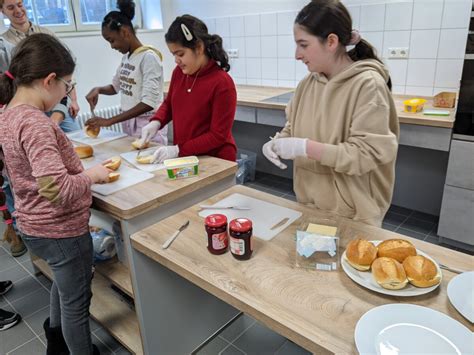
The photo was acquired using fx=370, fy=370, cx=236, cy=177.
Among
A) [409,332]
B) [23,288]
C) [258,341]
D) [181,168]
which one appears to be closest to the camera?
[409,332]

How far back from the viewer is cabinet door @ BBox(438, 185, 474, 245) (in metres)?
2.14

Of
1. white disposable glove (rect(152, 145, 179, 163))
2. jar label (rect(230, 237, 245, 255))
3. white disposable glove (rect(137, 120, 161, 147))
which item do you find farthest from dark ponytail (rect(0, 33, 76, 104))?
jar label (rect(230, 237, 245, 255))

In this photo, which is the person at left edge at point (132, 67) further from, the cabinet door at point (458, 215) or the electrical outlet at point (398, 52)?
the cabinet door at point (458, 215)

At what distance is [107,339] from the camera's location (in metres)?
1.72

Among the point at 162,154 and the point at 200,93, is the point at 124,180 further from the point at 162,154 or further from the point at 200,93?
the point at 200,93

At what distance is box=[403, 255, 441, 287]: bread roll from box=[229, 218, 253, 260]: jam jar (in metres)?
0.37

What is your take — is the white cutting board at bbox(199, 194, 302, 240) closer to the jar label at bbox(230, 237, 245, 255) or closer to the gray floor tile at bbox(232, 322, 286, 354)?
the jar label at bbox(230, 237, 245, 255)

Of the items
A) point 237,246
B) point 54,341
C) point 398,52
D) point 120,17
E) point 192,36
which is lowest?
point 54,341

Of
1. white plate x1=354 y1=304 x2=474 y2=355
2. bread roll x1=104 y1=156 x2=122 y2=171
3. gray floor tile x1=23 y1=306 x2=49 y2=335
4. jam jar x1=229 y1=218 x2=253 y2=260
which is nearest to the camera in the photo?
white plate x1=354 y1=304 x2=474 y2=355

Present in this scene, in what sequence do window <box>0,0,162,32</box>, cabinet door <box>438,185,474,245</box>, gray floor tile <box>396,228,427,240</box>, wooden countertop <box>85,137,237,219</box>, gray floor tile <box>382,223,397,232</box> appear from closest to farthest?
wooden countertop <box>85,137,237,219</box> → cabinet door <box>438,185,474,245</box> → gray floor tile <box>396,228,427,240</box> → gray floor tile <box>382,223,397,232</box> → window <box>0,0,162,32</box>

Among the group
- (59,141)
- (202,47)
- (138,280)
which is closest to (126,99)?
(202,47)

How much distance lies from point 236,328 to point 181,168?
2.86 ft

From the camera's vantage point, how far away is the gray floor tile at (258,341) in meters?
1.63

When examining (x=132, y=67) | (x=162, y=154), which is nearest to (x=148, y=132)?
(x=162, y=154)
